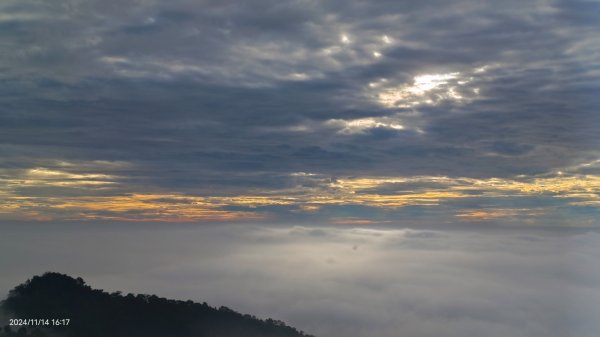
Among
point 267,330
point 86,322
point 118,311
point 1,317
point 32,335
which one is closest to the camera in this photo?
point 32,335

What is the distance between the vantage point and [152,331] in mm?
125875

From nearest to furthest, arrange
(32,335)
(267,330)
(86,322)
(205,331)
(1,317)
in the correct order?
(32,335)
(1,317)
(86,322)
(205,331)
(267,330)

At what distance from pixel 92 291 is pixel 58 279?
8660 mm

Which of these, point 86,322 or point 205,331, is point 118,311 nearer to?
point 86,322

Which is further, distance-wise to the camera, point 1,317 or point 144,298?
point 144,298

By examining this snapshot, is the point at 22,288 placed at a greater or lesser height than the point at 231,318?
greater

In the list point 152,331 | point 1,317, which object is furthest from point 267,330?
point 1,317

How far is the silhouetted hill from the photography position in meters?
114

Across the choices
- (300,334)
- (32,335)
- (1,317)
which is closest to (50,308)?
(1,317)

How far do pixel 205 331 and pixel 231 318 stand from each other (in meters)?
16.0

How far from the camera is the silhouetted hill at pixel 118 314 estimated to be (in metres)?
114

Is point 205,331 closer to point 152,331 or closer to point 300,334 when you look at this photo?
point 152,331

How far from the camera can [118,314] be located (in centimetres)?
12406

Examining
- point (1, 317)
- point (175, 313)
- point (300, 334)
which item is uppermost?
point (1, 317)
